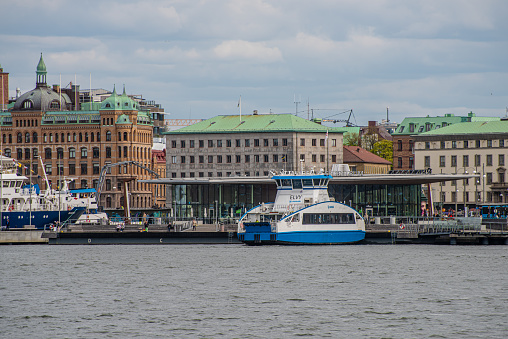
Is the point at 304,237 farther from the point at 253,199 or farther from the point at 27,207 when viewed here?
the point at 27,207

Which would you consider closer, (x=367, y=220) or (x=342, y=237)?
(x=342, y=237)

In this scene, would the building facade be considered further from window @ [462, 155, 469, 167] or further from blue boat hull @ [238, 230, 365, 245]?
blue boat hull @ [238, 230, 365, 245]

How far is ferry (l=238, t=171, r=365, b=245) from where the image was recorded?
99125 millimetres

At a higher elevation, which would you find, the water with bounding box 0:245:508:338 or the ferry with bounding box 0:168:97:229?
the ferry with bounding box 0:168:97:229

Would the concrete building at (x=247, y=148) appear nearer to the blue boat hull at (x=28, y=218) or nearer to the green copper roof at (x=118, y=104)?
the green copper roof at (x=118, y=104)

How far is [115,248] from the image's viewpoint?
109062 millimetres

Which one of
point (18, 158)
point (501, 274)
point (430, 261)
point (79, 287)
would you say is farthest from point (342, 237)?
point (18, 158)

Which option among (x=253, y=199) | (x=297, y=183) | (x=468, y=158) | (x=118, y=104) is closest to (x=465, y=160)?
(x=468, y=158)

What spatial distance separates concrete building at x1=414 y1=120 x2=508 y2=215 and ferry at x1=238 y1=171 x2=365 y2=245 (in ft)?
210

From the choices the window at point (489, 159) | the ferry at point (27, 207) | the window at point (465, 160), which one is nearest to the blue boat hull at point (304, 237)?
the ferry at point (27, 207)

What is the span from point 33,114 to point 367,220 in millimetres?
103540

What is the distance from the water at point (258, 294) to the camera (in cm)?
5081

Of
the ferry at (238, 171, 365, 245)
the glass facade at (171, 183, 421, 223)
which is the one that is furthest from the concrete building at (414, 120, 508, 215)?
the ferry at (238, 171, 365, 245)

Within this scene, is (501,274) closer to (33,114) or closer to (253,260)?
(253,260)
